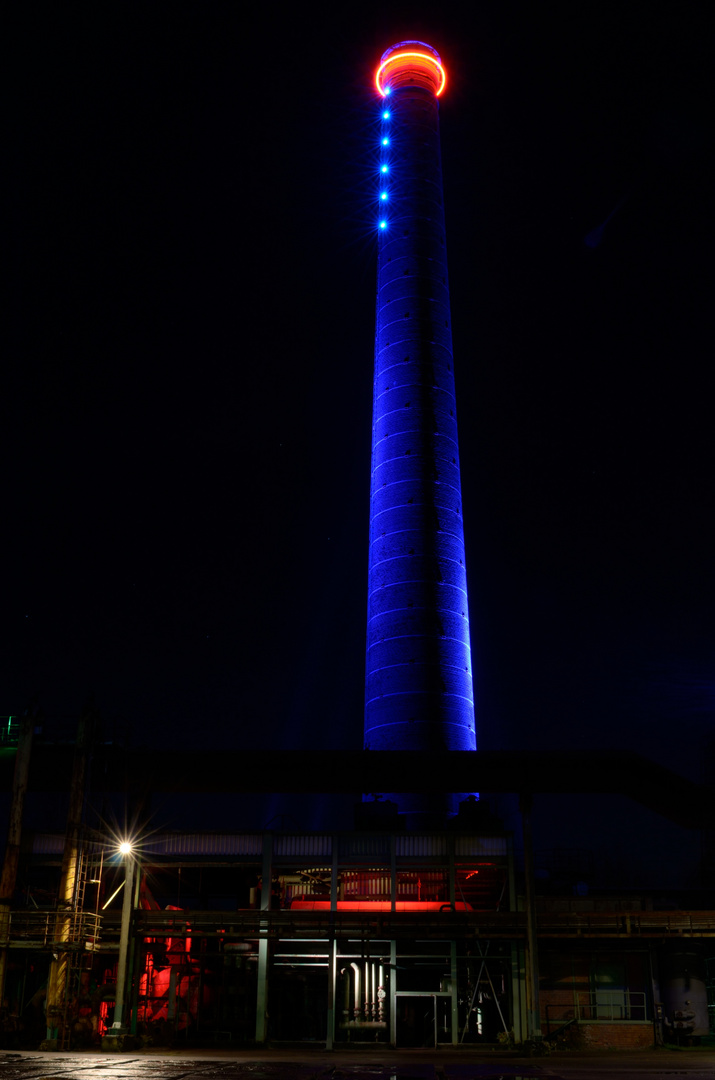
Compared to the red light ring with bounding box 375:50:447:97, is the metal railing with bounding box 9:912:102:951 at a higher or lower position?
lower

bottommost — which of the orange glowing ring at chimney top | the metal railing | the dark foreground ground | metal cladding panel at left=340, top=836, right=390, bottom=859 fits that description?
the dark foreground ground

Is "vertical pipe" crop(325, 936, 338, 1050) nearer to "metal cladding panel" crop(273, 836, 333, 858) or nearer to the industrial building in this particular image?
the industrial building

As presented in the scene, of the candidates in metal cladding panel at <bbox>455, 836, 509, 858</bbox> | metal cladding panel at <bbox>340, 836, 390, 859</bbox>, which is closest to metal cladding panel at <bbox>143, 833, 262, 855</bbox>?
metal cladding panel at <bbox>340, 836, 390, 859</bbox>

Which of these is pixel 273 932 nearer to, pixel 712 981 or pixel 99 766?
pixel 99 766

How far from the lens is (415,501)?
130 feet

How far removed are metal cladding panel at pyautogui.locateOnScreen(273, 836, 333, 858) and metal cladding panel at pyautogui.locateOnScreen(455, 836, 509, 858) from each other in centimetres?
346

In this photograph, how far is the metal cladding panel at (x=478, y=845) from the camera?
25.8 metres

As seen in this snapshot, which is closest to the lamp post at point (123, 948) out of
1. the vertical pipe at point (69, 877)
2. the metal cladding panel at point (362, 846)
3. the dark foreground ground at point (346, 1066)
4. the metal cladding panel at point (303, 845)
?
the dark foreground ground at point (346, 1066)

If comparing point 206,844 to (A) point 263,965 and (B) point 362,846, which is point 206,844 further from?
(B) point 362,846

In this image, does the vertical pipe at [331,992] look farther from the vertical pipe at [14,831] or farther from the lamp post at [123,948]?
the vertical pipe at [14,831]

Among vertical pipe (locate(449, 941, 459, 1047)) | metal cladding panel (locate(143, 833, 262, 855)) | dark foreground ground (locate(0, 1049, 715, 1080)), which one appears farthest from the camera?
metal cladding panel (locate(143, 833, 262, 855))

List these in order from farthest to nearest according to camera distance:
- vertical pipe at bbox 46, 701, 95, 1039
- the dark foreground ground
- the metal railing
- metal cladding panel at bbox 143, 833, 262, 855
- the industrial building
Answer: metal cladding panel at bbox 143, 833, 262, 855
the industrial building
the metal railing
vertical pipe at bbox 46, 701, 95, 1039
the dark foreground ground

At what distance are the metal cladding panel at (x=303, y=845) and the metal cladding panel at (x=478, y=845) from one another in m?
3.46

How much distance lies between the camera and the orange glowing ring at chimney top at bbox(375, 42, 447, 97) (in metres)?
53.9
